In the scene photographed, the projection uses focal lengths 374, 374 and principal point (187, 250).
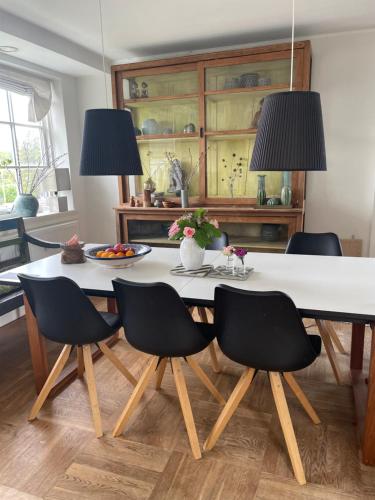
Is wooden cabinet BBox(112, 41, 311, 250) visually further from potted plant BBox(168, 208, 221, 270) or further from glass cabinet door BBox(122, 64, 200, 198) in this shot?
potted plant BBox(168, 208, 221, 270)

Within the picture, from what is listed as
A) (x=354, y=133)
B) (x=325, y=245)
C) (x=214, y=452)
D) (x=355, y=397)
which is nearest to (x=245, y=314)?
(x=214, y=452)

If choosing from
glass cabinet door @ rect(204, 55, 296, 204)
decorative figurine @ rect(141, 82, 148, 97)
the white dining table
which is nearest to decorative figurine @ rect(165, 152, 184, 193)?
glass cabinet door @ rect(204, 55, 296, 204)

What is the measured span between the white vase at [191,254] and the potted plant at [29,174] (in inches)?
81.0

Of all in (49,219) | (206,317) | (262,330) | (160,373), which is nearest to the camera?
(262,330)

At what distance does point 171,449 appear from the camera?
5.84 ft

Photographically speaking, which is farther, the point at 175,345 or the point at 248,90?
the point at 248,90

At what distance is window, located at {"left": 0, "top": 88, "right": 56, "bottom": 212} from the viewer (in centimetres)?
357

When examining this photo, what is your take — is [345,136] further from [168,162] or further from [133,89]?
[133,89]

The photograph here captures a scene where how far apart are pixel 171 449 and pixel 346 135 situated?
10.3 ft

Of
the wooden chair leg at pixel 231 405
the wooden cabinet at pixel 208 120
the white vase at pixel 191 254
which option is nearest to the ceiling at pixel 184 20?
the wooden cabinet at pixel 208 120

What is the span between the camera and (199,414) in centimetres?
202

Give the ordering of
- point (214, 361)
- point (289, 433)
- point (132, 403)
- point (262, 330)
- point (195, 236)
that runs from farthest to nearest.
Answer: point (214, 361) → point (195, 236) → point (132, 403) → point (289, 433) → point (262, 330)

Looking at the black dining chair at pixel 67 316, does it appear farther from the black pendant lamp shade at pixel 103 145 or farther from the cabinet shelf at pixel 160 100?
the cabinet shelf at pixel 160 100

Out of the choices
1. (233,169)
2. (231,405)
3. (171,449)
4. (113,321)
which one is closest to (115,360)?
(113,321)
